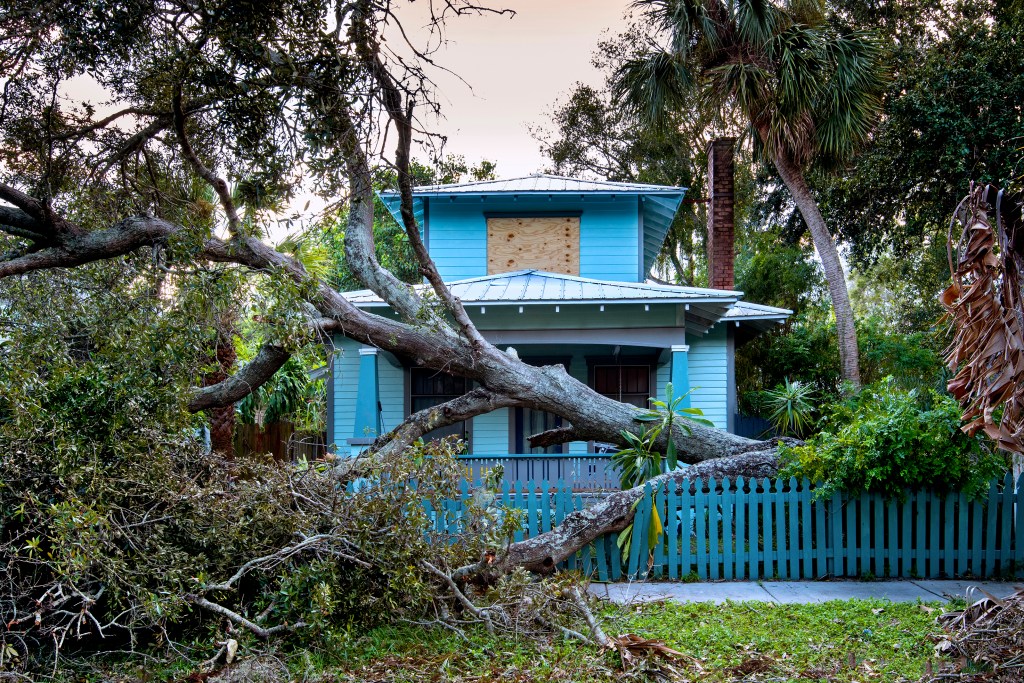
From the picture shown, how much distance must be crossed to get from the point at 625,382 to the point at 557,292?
3.12 m

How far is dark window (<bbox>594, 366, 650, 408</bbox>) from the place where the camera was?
16.6 m

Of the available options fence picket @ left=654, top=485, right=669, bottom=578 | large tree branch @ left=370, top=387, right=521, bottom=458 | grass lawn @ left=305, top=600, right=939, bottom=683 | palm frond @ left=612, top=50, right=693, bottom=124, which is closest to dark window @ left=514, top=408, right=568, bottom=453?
large tree branch @ left=370, top=387, right=521, bottom=458

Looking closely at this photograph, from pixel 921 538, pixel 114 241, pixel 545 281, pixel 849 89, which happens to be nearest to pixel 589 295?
pixel 545 281

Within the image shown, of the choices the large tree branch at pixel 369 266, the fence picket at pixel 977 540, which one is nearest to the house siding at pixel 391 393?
the large tree branch at pixel 369 266

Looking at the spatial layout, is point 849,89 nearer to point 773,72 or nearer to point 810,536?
point 773,72

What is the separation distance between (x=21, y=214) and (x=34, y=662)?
4419mm

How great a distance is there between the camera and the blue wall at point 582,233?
16797 millimetres

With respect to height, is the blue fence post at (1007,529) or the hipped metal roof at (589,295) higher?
the hipped metal roof at (589,295)

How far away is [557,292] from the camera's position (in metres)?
14.6

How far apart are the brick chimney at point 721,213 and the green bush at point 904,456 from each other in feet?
35.8

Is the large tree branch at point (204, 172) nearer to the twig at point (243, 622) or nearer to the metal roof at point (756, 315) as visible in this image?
the twig at point (243, 622)

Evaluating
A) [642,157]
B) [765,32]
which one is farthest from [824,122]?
[642,157]

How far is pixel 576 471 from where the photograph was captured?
1320 centimetres

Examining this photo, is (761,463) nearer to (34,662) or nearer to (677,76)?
(34,662)
